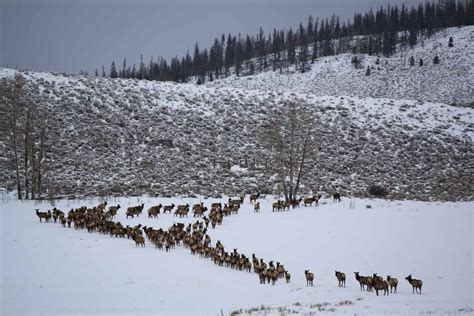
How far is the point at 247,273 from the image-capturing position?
1515 centimetres

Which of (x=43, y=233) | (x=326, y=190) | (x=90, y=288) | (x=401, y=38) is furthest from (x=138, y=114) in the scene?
(x=401, y=38)

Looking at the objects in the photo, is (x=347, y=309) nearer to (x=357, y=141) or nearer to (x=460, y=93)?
(x=357, y=141)

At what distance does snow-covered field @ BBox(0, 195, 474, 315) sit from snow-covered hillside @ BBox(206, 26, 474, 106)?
57.0m

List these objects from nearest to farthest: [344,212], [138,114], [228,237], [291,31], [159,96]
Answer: [228,237]
[344,212]
[138,114]
[159,96]
[291,31]

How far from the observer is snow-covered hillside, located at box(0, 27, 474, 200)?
117 ft

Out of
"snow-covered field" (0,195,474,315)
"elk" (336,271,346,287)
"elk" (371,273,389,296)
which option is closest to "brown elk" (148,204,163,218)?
"snow-covered field" (0,195,474,315)

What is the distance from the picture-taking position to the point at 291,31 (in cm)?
14075

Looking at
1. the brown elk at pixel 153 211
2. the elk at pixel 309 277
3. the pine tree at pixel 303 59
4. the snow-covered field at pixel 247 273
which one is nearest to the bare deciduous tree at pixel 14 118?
the snow-covered field at pixel 247 273

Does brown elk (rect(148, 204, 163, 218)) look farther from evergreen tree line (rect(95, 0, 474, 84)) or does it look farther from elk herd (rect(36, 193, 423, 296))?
evergreen tree line (rect(95, 0, 474, 84))

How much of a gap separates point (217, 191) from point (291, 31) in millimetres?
117929

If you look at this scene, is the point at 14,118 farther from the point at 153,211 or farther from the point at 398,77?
the point at 398,77

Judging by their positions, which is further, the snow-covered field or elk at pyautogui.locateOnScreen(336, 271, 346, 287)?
elk at pyautogui.locateOnScreen(336, 271, 346, 287)

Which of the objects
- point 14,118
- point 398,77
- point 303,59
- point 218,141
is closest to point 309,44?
point 303,59

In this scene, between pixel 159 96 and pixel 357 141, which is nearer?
pixel 357 141
